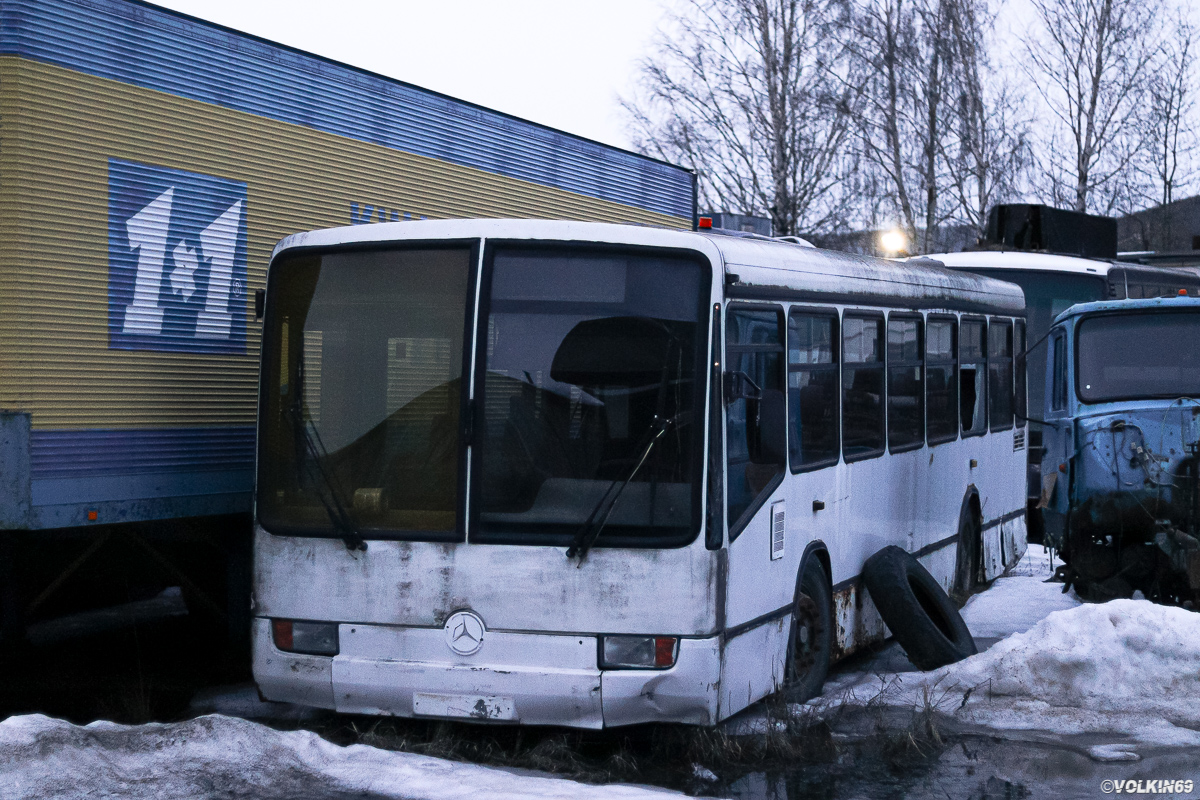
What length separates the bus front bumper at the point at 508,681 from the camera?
6578mm

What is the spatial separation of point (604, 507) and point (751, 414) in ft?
3.19

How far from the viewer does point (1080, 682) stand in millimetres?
8094

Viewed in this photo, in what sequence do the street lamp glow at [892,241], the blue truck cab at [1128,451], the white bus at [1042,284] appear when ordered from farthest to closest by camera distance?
the white bus at [1042,284] → the street lamp glow at [892,241] → the blue truck cab at [1128,451]

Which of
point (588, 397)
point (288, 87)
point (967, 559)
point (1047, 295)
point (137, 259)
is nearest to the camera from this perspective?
point (588, 397)

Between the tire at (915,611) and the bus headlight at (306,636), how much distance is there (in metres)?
3.56

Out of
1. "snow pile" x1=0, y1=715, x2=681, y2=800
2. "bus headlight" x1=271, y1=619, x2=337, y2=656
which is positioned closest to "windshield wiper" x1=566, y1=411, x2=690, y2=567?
"snow pile" x1=0, y1=715, x2=681, y2=800

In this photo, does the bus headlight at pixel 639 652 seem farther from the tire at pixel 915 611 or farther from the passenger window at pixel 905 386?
the passenger window at pixel 905 386

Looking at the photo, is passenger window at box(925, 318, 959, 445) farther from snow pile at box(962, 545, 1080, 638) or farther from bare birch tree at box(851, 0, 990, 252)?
bare birch tree at box(851, 0, 990, 252)

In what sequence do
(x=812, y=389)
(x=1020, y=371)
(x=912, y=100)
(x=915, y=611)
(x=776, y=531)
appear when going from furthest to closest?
(x=912, y=100)
(x=1020, y=371)
(x=915, y=611)
(x=812, y=389)
(x=776, y=531)

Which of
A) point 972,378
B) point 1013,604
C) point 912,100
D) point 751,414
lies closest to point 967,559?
point 1013,604

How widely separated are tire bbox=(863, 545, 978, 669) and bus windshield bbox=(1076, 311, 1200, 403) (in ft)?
8.85

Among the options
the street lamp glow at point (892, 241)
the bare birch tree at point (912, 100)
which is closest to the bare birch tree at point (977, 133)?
the bare birch tree at point (912, 100)

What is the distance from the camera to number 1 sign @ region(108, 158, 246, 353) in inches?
313

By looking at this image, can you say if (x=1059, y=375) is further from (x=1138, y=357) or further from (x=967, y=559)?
(x=967, y=559)
